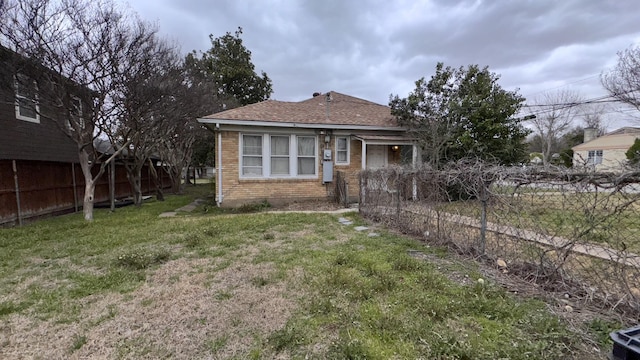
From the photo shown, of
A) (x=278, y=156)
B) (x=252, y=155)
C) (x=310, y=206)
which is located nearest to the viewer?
(x=310, y=206)

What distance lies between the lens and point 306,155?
10.7 m

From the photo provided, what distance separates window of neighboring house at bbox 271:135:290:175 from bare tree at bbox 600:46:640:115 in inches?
742

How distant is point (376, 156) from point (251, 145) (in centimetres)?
506

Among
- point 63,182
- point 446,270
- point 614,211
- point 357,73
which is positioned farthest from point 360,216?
point 357,73

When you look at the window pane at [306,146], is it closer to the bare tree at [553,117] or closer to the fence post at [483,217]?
the fence post at [483,217]

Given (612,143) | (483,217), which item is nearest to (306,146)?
(483,217)

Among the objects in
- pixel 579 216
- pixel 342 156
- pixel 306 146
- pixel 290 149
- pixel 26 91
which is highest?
pixel 26 91

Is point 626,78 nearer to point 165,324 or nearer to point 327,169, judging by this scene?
point 327,169

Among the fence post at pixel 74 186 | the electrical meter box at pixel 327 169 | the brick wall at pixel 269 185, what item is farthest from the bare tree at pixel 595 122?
the fence post at pixel 74 186

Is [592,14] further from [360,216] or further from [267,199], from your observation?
[267,199]

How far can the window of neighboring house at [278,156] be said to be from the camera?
1008 cm

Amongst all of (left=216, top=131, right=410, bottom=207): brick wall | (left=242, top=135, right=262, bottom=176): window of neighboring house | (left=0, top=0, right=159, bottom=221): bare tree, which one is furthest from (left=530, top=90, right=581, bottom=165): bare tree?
(left=0, top=0, right=159, bottom=221): bare tree

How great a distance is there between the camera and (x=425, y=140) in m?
10.7

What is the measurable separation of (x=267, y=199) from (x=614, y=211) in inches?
342
